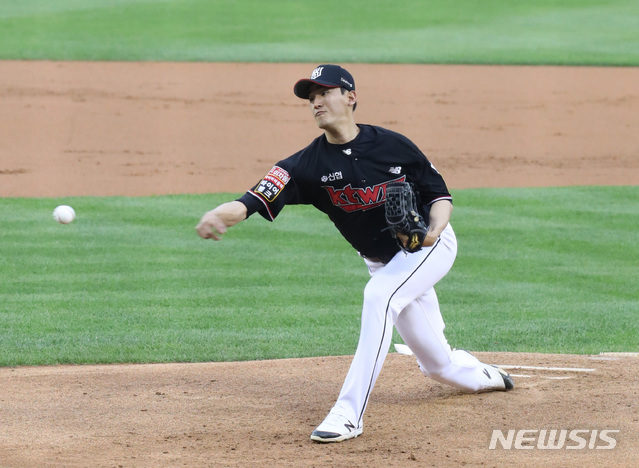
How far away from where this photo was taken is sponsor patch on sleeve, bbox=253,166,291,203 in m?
4.74

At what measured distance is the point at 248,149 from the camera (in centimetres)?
1430

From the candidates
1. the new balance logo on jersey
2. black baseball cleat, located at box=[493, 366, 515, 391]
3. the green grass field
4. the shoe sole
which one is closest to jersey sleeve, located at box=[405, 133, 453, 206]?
the new balance logo on jersey

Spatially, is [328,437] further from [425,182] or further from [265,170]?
[265,170]

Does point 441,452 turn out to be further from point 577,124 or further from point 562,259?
point 577,124

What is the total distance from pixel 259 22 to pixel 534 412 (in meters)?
20.9

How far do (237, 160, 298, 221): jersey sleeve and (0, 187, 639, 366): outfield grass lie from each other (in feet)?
6.69

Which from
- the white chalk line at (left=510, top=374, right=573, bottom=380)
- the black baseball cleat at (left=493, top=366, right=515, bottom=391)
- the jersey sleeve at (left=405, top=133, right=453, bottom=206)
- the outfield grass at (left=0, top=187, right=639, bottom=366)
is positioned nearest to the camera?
the jersey sleeve at (left=405, top=133, right=453, bottom=206)

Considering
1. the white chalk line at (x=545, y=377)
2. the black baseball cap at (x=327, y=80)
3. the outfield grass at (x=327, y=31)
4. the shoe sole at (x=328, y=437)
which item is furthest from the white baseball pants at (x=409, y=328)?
the outfield grass at (x=327, y=31)

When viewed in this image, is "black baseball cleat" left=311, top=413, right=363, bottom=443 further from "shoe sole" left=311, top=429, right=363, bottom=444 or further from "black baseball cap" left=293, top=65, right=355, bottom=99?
"black baseball cap" left=293, top=65, right=355, bottom=99

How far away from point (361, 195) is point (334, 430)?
1136 mm

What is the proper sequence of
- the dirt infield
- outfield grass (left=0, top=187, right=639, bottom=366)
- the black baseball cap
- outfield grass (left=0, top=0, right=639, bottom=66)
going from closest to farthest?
the dirt infield, the black baseball cap, outfield grass (left=0, top=187, right=639, bottom=366), outfield grass (left=0, top=0, right=639, bottom=66)

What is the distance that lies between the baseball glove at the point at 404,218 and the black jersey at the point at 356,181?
168 mm

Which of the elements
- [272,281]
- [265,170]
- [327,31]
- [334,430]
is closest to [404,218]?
[334,430]

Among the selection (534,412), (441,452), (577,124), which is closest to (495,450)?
(441,452)
